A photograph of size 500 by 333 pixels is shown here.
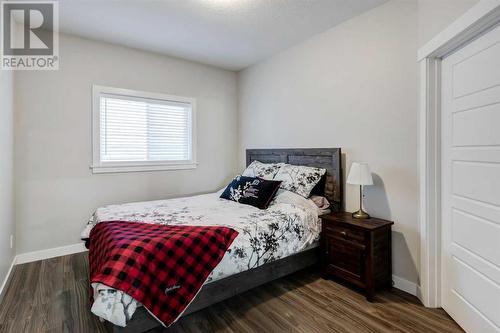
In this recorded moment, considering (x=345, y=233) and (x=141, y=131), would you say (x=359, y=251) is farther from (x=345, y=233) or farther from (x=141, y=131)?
(x=141, y=131)

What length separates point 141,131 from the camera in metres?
3.74

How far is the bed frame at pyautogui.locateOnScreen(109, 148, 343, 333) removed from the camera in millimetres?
1671

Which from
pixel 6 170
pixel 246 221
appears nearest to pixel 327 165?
pixel 246 221

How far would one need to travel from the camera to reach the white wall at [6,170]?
2285 millimetres

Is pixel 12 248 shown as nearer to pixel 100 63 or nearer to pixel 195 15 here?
pixel 100 63

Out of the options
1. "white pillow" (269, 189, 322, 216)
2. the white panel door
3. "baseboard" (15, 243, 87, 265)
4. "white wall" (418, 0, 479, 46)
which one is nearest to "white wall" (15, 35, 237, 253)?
"baseboard" (15, 243, 87, 265)

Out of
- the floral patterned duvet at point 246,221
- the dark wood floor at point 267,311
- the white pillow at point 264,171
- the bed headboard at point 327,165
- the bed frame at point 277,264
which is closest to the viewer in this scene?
the bed frame at point 277,264

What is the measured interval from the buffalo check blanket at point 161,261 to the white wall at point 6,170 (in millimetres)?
1057

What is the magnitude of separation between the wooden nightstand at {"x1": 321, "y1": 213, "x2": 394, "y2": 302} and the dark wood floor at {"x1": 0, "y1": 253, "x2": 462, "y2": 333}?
0.13 m

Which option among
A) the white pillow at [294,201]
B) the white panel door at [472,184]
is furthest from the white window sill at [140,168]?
the white panel door at [472,184]

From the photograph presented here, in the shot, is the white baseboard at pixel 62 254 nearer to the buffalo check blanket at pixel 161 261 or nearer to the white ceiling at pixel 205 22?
the buffalo check blanket at pixel 161 261

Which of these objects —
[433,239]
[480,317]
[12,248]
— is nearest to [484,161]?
[433,239]

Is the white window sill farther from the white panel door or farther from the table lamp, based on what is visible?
the white panel door

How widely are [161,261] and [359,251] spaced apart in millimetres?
1613
